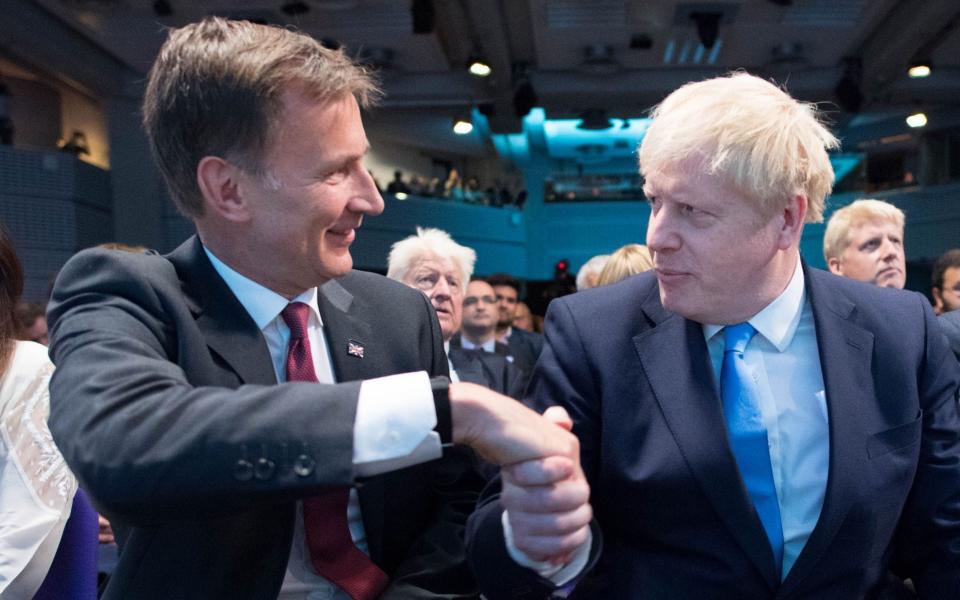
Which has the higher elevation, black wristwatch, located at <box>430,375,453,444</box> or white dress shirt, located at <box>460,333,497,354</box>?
black wristwatch, located at <box>430,375,453,444</box>

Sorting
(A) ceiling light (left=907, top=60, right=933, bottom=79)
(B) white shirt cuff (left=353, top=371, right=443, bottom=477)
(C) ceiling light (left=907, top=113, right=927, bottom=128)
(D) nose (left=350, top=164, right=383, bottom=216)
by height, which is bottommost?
(B) white shirt cuff (left=353, top=371, right=443, bottom=477)

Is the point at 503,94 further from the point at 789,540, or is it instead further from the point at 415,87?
the point at 789,540

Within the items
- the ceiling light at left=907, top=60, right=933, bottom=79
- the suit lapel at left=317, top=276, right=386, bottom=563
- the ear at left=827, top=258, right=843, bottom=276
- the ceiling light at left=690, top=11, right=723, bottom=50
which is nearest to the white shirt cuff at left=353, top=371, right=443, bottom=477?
the suit lapel at left=317, top=276, right=386, bottom=563

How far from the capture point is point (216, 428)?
92 centimetres

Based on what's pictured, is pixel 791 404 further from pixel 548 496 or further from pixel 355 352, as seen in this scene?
pixel 355 352

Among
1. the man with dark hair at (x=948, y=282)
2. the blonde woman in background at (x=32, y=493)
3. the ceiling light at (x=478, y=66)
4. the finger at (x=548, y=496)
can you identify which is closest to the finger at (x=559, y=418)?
the finger at (x=548, y=496)

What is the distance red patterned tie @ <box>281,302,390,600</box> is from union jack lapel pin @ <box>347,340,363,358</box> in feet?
0.24

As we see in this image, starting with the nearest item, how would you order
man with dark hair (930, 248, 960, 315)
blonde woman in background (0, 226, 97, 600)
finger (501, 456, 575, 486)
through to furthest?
1. finger (501, 456, 575, 486)
2. blonde woman in background (0, 226, 97, 600)
3. man with dark hair (930, 248, 960, 315)

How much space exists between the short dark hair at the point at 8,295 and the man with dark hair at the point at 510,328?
3.96 m

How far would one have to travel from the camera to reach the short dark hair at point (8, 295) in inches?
70.7

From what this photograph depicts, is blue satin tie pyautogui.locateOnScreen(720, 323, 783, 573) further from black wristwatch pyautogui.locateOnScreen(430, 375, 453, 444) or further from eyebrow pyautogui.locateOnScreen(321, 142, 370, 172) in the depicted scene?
eyebrow pyautogui.locateOnScreen(321, 142, 370, 172)

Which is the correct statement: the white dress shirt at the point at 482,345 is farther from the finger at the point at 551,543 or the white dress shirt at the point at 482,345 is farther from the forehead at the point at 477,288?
the finger at the point at 551,543

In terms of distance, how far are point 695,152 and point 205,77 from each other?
0.76m

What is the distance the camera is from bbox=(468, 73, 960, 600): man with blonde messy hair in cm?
138
